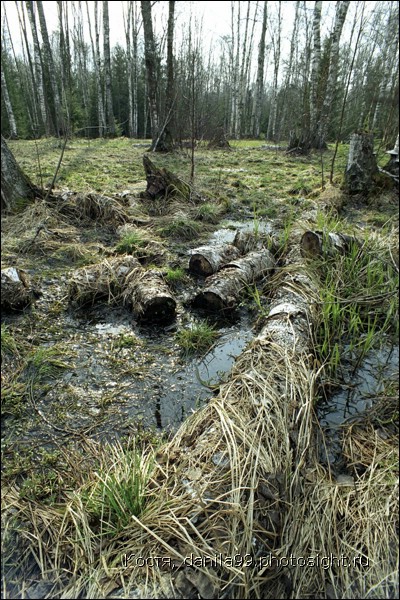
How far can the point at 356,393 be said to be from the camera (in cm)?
256

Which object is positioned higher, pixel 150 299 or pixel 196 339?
pixel 150 299

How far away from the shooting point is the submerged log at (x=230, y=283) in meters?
3.56

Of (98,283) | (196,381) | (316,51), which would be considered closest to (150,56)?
(316,51)

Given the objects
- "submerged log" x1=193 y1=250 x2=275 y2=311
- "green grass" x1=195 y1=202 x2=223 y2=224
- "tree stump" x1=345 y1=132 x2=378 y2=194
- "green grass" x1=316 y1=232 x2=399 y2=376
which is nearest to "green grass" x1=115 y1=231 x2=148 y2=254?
"submerged log" x1=193 y1=250 x2=275 y2=311

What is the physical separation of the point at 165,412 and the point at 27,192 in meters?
4.92

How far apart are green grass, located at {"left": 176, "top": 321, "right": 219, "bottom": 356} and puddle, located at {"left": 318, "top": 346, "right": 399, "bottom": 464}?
3.40 feet

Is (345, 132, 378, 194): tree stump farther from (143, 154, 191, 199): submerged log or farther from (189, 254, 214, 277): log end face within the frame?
(189, 254, 214, 277): log end face

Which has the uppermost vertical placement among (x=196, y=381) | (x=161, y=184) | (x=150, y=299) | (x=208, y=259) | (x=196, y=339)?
(x=161, y=184)

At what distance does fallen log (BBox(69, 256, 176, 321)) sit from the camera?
3373 millimetres

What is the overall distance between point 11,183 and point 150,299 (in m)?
3.88

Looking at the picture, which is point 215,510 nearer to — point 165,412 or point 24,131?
point 165,412

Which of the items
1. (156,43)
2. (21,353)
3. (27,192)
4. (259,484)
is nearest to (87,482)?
(259,484)

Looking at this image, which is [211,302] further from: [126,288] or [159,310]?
[126,288]

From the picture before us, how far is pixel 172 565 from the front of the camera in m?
1.41
